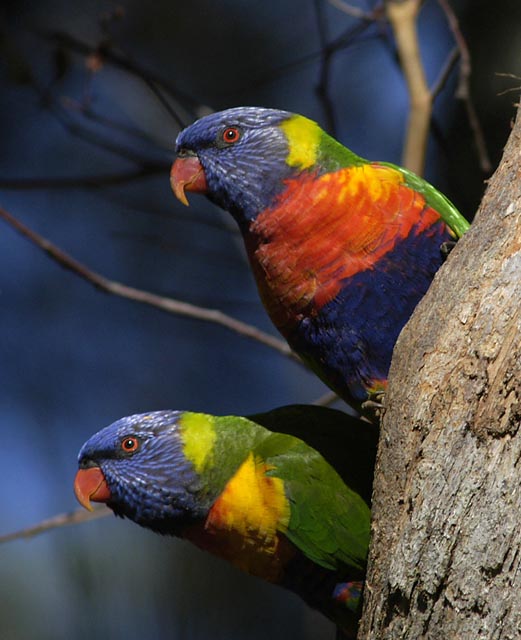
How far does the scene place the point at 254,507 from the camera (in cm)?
201

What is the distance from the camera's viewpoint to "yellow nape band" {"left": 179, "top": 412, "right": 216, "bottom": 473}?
2.13 meters

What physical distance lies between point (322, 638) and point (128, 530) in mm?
1082

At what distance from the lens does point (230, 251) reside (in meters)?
5.21

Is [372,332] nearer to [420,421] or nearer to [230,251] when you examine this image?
[420,421]

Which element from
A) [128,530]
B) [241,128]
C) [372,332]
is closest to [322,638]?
[128,530]

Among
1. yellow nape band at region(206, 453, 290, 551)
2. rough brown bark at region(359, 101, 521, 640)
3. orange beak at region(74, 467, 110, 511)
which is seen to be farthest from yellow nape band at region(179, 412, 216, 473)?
rough brown bark at region(359, 101, 521, 640)

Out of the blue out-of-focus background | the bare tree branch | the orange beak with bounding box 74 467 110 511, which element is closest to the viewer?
the orange beak with bounding box 74 467 110 511

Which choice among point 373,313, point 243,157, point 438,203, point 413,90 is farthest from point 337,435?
point 413,90

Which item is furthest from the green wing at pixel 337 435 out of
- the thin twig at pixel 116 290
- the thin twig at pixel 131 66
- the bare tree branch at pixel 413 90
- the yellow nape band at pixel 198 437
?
Answer: the thin twig at pixel 131 66

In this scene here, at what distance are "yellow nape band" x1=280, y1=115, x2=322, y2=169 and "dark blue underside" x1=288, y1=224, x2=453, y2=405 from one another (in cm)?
33

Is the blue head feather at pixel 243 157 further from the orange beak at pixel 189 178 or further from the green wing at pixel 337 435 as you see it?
the green wing at pixel 337 435

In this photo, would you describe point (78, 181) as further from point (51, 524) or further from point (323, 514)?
point (323, 514)

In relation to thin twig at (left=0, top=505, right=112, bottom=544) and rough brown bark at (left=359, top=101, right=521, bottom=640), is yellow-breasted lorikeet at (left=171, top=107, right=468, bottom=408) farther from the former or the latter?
thin twig at (left=0, top=505, right=112, bottom=544)

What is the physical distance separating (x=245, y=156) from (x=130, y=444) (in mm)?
795
